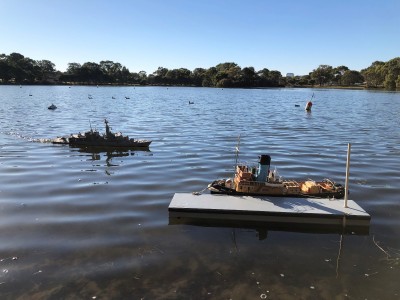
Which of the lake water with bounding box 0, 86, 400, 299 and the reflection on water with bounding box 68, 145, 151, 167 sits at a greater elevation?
the lake water with bounding box 0, 86, 400, 299

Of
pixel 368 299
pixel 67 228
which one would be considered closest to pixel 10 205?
pixel 67 228

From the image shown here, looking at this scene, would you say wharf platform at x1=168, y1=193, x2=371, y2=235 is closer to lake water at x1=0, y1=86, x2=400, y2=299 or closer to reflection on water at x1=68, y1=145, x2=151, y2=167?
lake water at x1=0, y1=86, x2=400, y2=299

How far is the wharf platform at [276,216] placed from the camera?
75.3 ft

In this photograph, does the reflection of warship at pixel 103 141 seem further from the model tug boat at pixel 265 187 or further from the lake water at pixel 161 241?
the model tug boat at pixel 265 187

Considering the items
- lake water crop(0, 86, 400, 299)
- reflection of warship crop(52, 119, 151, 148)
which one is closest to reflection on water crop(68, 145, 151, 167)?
reflection of warship crop(52, 119, 151, 148)

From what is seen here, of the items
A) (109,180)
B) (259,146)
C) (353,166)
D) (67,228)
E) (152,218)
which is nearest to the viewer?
(67,228)

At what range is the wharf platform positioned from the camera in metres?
23.0

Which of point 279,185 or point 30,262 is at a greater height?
point 279,185

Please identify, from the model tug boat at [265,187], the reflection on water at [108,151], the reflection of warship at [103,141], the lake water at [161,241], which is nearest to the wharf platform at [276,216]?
the lake water at [161,241]

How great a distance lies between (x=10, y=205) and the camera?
86.6ft

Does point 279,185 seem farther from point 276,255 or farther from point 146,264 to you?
point 146,264

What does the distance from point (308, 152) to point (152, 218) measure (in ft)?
93.5

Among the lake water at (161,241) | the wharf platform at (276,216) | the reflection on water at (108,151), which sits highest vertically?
the wharf platform at (276,216)

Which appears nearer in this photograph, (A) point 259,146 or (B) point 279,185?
(B) point 279,185
